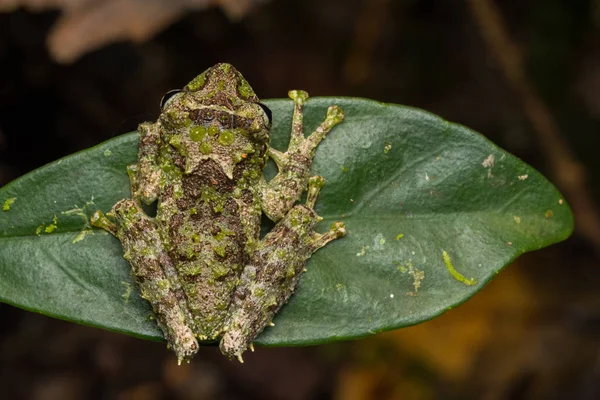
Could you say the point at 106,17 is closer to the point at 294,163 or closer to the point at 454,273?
the point at 294,163

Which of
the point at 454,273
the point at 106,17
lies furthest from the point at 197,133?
the point at 454,273

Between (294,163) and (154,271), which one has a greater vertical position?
(294,163)

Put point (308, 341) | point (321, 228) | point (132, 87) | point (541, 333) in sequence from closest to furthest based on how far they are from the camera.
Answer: point (308, 341), point (321, 228), point (132, 87), point (541, 333)

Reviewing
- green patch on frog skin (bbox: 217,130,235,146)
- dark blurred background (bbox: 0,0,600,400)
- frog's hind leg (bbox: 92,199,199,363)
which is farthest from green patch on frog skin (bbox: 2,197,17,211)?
dark blurred background (bbox: 0,0,600,400)

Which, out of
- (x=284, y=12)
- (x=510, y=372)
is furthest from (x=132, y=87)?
(x=510, y=372)

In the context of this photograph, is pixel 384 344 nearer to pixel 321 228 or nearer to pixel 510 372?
pixel 510 372

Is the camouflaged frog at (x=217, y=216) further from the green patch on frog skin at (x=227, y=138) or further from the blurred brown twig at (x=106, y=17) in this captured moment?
the blurred brown twig at (x=106, y=17)

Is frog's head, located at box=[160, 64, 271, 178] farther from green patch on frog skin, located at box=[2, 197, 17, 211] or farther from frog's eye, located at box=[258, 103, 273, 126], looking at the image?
green patch on frog skin, located at box=[2, 197, 17, 211]
